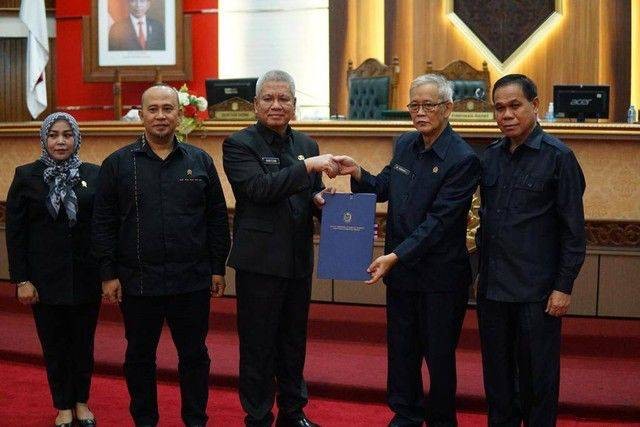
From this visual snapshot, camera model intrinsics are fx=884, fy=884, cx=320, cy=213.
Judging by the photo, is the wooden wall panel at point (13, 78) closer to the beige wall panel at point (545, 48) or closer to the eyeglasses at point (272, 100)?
the beige wall panel at point (545, 48)

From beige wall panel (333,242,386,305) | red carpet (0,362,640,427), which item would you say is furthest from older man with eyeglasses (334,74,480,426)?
beige wall panel (333,242,386,305)

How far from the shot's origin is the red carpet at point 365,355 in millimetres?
4090

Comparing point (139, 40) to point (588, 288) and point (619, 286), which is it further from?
point (619, 286)

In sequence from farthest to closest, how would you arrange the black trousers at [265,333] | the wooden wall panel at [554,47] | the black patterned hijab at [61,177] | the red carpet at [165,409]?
the wooden wall panel at [554,47] → the red carpet at [165,409] → the black patterned hijab at [61,177] → the black trousers at [265,333]

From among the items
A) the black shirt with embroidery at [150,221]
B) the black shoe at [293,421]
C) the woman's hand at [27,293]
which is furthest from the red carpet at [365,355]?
the black shirt with embroidery at [150,221]

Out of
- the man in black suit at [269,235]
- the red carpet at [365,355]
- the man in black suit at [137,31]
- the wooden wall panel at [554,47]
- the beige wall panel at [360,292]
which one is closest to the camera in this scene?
the man in black suit at [269,235]

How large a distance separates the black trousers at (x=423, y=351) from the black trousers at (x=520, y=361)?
15 centimetres

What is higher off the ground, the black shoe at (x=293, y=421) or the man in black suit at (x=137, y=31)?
the man in black suit at (x=137, y=31)

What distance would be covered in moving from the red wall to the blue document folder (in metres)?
6.17

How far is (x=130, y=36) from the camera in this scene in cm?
917

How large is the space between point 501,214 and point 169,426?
174 centimetres

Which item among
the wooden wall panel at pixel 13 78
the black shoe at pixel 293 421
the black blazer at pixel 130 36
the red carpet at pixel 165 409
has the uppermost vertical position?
the black blazer at pixel 130 36

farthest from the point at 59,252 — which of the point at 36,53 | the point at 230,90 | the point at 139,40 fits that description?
the point at 139,40

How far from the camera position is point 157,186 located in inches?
134
